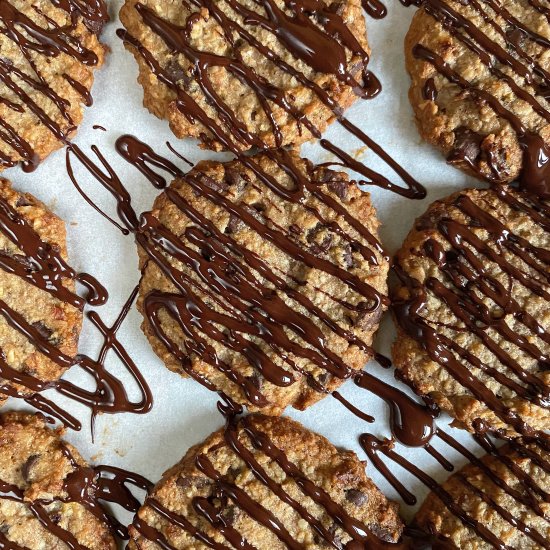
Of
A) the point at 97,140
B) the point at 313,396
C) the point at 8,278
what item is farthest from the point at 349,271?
the point at 8,278

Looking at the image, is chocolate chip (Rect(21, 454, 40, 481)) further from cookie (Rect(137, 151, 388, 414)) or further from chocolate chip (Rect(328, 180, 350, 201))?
chocolate chip (Rect(328, 180, 350, 201))

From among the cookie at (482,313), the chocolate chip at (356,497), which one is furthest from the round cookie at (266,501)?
the cookie at (482,313)

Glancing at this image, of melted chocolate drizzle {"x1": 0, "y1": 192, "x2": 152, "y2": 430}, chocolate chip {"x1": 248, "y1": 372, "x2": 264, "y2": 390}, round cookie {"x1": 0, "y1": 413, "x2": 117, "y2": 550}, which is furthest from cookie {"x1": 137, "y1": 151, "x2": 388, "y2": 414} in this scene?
round cookie {"x1": 0, "y1": 413, "x2": 117, "y2": 550}

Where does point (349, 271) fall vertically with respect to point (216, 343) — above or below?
above

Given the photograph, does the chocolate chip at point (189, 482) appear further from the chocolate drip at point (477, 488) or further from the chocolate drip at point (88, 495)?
the chocolate drip at point (477, 488)

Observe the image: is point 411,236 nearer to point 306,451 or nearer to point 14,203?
point 306,451

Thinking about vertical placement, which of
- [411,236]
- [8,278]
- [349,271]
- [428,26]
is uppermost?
[428,26]

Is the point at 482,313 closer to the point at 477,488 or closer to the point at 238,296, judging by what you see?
the point at 477,488
